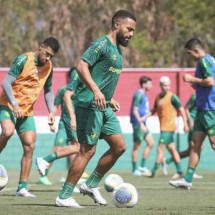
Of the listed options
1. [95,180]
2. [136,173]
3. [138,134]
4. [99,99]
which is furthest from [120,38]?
[138,134]

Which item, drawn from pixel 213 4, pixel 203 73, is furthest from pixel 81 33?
pixel 203 73

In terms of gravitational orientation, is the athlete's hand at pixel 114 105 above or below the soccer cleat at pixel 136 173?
above

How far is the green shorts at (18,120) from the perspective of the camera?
15234 mm

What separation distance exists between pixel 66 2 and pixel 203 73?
58.0 feet

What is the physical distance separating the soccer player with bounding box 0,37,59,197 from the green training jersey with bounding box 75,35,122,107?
8.78 ft

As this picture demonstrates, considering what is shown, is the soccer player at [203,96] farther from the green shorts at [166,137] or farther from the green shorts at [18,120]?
the green shorts at [166,137]

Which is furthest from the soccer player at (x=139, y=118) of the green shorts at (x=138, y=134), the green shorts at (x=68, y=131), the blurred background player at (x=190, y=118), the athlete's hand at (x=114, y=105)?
the athlete's hand at (x=114, y=105)

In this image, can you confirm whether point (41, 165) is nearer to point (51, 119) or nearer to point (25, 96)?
point (51, 119)

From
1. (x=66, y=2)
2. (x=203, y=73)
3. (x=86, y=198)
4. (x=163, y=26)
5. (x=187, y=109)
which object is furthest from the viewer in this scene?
(x=163, y=26)

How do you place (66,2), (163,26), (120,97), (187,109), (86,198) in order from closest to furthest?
(86,198) < (187,109) < (120,97) < (66,2) < (163,26)

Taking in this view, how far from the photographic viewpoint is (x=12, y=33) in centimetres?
3466

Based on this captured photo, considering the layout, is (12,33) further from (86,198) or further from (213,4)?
(86,198)

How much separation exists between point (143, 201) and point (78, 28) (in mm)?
20738

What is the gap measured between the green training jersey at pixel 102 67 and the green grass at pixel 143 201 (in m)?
1.30
